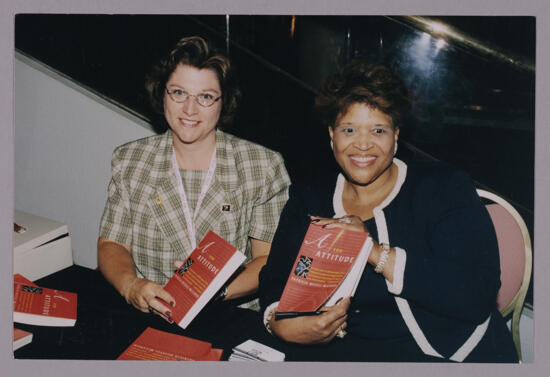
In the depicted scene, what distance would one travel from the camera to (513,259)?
2.02 m

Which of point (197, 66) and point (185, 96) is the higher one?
point (197, 66)

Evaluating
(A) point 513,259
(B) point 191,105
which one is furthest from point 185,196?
(A) point 513,259

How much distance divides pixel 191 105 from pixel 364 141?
0.76 m

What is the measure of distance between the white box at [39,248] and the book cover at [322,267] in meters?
1.04

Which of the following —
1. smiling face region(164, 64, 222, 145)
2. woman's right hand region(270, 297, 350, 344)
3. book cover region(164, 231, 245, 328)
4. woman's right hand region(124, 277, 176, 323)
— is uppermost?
smiling face region(164, 64, 222, 145)

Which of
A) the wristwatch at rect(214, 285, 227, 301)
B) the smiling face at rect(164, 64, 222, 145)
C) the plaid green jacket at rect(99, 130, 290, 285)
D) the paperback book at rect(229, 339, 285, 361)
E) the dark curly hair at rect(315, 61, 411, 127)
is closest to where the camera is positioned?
the paperback book at rect(229, 339, 285, 361)

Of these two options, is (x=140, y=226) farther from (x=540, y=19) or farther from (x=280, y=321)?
(x=540, y=19)

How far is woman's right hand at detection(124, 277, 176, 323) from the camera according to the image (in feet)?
5.62

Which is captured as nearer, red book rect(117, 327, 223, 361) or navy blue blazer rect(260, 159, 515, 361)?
red book rect(117, 327, 223, 361)

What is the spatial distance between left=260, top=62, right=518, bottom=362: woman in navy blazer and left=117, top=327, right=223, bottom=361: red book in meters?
0.25

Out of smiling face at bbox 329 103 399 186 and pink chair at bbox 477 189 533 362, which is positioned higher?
smiling face at bbox 329 103 399 186

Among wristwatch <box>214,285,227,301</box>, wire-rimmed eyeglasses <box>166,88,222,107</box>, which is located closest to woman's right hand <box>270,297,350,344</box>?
wristwatch <box>214,285,227,301</box>

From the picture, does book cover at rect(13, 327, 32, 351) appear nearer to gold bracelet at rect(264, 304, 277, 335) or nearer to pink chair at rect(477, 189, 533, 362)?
gold bracelet at rect(264, 304, 277, 335)

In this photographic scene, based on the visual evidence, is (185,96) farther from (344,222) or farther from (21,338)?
(21,338)
